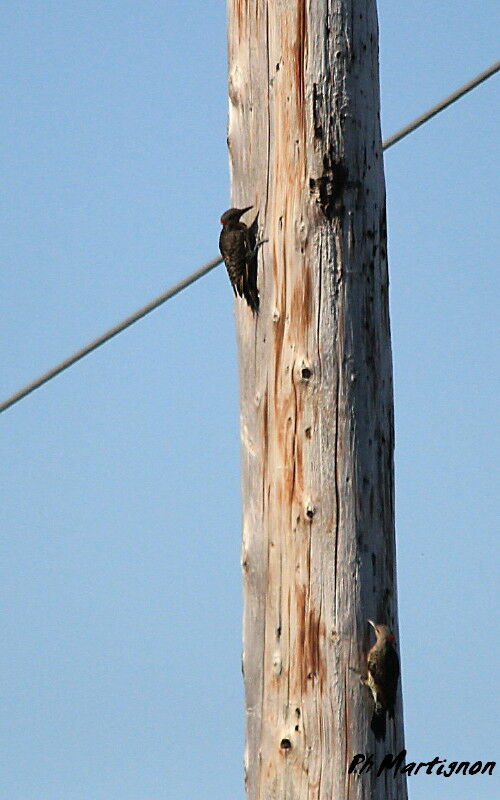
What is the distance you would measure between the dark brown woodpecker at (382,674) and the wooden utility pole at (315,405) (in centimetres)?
3

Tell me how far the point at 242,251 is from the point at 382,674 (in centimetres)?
150

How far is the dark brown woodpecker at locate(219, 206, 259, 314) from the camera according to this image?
437 cm

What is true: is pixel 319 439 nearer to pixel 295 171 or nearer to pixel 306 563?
pixel 306 563

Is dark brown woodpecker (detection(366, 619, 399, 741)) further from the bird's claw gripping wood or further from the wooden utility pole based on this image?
the bird's claw gripping wood

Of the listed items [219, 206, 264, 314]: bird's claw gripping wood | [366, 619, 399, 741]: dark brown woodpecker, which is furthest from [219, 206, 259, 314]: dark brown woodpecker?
[366, 619, 399, 741]: dark brown woodpecker

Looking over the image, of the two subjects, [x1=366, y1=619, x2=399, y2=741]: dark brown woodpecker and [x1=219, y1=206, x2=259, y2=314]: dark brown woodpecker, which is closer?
[x1=366, y1=619, x2=399, y2=741]: dark brown woodpecker

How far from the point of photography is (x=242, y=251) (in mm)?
4410

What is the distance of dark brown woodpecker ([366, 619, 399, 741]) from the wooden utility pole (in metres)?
0.03

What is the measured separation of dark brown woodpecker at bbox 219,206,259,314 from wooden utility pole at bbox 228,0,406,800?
1.7 inches

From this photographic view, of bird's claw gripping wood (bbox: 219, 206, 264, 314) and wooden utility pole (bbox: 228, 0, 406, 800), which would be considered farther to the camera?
bird's claw gripping wood (bbox: 219, 206, 264, 314)

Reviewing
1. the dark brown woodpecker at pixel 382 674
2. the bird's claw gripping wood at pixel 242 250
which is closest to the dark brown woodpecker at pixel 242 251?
the bird's claw gripping wood at pixel 242 250

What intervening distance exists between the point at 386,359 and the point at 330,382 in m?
0.25

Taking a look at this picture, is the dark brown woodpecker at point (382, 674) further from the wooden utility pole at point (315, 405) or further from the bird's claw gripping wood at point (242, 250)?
the bird's claw gripping wood at point (242, 250)

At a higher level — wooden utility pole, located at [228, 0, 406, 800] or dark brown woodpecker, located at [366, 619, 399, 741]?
wooden utility pole, located at [228, 0, 406, 800]
